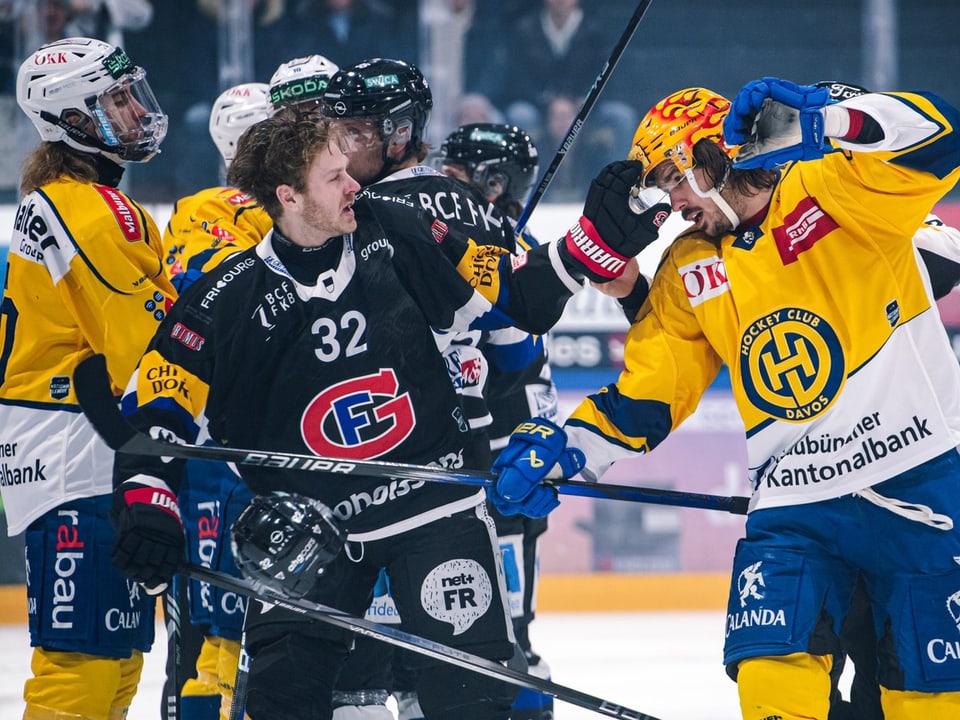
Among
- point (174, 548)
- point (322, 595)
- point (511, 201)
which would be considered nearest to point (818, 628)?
point (322, 595)

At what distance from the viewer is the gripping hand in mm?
2127

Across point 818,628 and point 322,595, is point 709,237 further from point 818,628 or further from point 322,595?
point 322,595

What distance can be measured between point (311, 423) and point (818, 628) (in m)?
0.97

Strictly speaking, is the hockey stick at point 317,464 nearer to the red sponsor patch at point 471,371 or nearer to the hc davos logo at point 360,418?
the hc davos logo at point 360,418

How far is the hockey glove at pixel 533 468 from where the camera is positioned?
238 cm

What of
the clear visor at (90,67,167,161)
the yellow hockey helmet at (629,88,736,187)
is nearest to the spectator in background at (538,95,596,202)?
the clear visor at (90,67,167,161)

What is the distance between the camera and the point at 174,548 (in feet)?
8.05

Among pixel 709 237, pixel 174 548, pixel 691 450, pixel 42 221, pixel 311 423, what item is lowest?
pixel 174 548

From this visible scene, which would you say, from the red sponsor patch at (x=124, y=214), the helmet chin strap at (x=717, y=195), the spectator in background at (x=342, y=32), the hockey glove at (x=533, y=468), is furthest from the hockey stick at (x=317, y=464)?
the spectator in background at (x=342, y=32)

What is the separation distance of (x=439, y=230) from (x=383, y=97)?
1.86 feet

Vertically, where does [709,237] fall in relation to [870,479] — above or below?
above

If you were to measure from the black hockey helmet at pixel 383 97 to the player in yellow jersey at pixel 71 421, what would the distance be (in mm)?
506

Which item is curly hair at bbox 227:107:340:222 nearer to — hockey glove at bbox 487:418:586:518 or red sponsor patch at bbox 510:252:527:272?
red sponsor patch at bbox 510:252:527:272

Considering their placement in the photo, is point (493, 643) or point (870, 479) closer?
point (870, 479)
